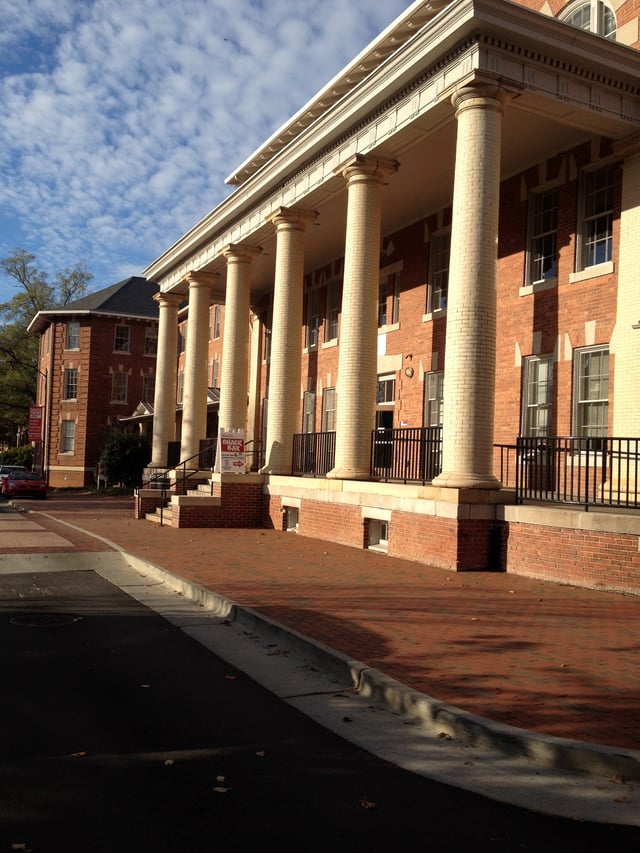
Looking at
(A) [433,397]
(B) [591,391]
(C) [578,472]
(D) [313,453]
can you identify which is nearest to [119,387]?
(D) [313,453]

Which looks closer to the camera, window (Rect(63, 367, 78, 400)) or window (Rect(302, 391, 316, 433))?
window (Rect(302, 391, 316, 433))

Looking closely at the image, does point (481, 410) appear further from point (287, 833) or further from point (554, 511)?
point (287, 833)

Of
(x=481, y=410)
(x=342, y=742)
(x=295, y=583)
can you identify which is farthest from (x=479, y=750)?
(x=481, y=410)

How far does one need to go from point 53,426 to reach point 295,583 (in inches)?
1671

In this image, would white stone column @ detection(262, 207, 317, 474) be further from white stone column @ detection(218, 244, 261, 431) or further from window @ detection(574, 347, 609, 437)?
window @ detection(574, 347, 609, 437)

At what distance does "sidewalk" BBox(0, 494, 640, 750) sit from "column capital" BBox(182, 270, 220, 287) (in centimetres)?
1246

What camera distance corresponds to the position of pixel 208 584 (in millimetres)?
11172

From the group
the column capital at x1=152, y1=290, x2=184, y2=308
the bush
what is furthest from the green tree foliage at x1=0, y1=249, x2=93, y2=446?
the column capital at x1=152, y1=290, x2=184, y2=308

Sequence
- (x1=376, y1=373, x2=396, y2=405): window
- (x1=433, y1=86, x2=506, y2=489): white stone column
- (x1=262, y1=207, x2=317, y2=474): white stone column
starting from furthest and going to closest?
1. (x1=376, y1=373, x2=396, y2=405): window
2. (x1=262, y1=207, x2=317, y2=474): white stone column
3. (x1=433, y1=86, x2=506, y2=489): white stone column

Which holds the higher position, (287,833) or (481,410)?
(481,410)

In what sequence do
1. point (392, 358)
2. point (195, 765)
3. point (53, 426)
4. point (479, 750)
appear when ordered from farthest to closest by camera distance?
point (53, 426) < point (392, 358) < point (479, 750) < point (195, 765)

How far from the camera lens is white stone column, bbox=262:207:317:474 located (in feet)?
65.2

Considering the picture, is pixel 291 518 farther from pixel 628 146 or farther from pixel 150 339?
pixel 150 339

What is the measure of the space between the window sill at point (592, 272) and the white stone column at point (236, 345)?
10238 mm
